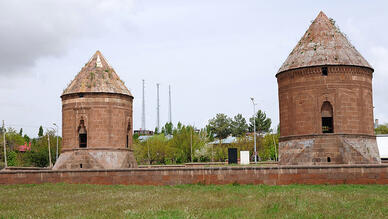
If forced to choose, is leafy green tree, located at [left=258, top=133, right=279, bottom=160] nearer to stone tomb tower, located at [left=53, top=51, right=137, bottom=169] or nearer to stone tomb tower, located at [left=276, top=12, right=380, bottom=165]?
stone tomb tower, located at [left=53, top=51, right=137, bottom=169]

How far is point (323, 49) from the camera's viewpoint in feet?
90.5

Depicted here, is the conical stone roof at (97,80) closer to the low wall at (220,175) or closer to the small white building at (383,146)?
the low wall at (220,175)

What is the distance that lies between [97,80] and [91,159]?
5822 millimetres

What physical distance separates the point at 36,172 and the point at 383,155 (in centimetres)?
3001

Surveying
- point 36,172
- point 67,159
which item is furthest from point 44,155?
point 36,172

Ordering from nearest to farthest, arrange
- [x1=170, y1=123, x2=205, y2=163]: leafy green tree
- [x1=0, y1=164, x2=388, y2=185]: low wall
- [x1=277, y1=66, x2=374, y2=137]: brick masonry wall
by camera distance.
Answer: [x1=0, y1=164, x2=388, y2=185]: low wall, [x1=277, y1=66, x2=374, y2=137]: brick masonry wall, [x1=170, y1=123, x2=205, y2=163]: leafy green tree

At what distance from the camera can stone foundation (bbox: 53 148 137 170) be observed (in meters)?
31.5

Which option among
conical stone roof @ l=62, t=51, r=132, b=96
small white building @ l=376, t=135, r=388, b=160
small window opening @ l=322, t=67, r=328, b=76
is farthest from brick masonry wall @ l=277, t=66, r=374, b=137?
small white building @ l=376, t=135, r=388, b=160

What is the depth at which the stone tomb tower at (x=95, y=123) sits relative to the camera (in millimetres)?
31797

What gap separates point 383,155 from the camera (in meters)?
40.2

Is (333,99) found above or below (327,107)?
above

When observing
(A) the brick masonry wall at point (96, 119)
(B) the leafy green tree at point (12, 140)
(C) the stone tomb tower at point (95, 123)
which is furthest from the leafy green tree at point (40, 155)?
(A) the brick masonry wall at point (96, 119)

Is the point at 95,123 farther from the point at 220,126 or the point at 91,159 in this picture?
the point at 220,126

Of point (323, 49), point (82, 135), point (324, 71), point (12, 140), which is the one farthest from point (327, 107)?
point (12, 140)
